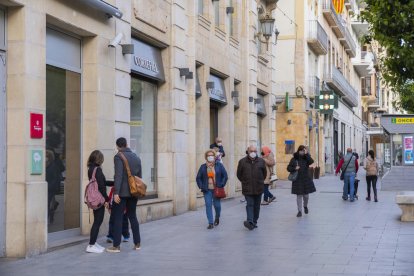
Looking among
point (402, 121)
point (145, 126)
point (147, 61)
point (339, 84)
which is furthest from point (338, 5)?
point (147, 61)

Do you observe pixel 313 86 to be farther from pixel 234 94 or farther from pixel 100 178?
pixel 100 178

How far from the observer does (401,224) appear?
50.2 ft

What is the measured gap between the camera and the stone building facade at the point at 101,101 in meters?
10.5

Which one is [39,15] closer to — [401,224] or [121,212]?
[121,212]

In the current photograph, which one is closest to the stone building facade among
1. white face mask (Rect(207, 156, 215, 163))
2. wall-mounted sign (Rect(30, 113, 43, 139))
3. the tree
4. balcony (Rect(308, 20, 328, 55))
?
wall-mounted sign (Rect(30, 113, 43, 139))

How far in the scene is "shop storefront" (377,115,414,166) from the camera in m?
28.7

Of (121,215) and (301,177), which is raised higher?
(301,177)

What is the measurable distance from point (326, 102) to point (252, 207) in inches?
1120

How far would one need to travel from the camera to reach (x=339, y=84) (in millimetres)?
50719

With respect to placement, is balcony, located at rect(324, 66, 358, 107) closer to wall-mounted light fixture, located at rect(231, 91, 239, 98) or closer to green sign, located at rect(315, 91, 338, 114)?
green sign, located at rect(315, 91, 338, 114)

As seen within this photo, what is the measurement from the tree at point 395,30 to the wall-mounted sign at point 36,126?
660 cm

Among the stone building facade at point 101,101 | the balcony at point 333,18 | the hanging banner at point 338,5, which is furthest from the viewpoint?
the hanging banner at point 338,5

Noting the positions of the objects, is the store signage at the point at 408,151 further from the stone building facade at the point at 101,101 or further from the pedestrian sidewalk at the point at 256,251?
the pedestrian sidewalk at the point at 256,251

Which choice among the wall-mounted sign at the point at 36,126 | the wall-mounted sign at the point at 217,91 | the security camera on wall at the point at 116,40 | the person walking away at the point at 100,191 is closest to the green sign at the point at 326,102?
the wall-mounted sign at the point at 217,91
